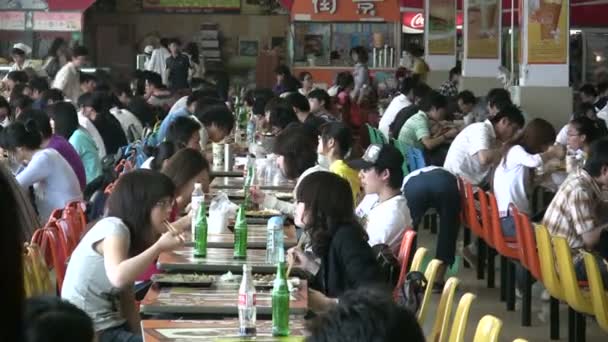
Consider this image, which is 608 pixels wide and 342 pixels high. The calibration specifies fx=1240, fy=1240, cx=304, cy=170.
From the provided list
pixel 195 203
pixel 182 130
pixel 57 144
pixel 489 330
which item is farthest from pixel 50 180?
pixel 489 330

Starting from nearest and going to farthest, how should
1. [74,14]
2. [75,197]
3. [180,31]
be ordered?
[75,197] → [74,14] → [180,31]

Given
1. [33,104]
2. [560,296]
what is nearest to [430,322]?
[560,296]

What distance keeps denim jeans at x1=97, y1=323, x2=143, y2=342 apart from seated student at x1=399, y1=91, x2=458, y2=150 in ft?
22.9

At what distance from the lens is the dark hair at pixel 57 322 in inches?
80.0

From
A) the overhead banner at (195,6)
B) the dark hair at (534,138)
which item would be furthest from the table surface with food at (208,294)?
the overhead banner at (195,6)

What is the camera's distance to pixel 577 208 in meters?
6.41

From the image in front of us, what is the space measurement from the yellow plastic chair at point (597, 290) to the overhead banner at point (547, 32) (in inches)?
295

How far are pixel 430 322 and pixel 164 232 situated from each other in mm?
2794

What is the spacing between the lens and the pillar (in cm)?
2012

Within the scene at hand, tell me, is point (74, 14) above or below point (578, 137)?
above

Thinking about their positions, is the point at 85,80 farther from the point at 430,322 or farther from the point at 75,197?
the point at 430,322

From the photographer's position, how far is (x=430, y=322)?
7.25 meters

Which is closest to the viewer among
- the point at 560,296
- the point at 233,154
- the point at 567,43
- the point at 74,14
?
the point at 560,296

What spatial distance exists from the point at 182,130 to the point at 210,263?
343cm
